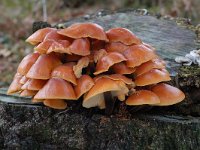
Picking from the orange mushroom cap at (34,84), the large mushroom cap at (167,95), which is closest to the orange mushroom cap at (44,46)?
the orange mushroom cap at (34,84)

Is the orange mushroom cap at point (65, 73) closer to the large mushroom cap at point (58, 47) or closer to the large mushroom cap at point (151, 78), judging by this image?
the large mushroom cap at point (58, 47)

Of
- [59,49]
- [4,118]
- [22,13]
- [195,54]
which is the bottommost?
[22,13]

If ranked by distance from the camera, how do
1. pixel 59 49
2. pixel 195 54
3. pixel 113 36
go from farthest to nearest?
pixel 195 54
pixel 113 36
pixel 59 49

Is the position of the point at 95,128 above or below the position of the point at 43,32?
below

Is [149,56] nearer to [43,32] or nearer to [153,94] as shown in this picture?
[153,94]

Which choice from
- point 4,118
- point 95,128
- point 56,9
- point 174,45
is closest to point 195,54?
point 174,45

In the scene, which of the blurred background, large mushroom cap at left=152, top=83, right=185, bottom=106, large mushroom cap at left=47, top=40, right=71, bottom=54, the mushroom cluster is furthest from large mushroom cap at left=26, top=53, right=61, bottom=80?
the blurred background

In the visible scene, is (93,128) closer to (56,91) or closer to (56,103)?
(56,103)
